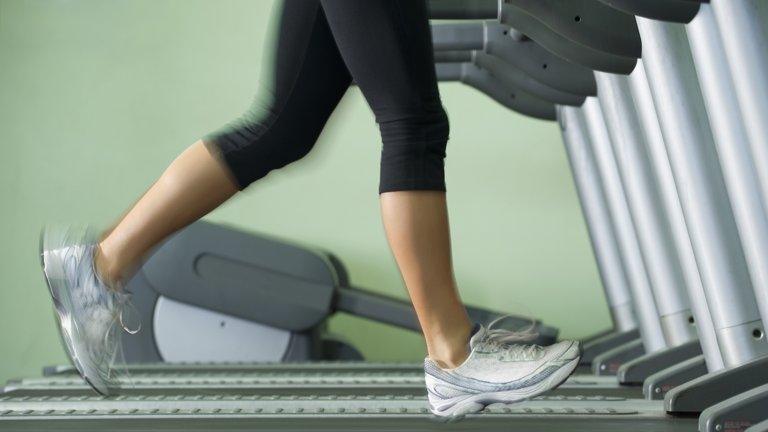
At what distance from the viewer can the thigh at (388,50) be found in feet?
4.77

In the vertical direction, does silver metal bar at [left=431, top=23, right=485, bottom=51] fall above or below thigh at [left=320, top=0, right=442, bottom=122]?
above

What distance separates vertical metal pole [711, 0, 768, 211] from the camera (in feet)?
5.54

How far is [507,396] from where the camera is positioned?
1.54 m

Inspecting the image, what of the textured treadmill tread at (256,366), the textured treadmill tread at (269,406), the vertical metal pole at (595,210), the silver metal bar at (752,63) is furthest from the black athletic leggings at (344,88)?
the vertical metal pole at (595,210)

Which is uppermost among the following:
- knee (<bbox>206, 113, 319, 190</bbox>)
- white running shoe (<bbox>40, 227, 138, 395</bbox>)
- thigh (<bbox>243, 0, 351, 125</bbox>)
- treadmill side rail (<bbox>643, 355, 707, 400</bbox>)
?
thigh (<bbox>243, 0, 351, 125</bbox>)

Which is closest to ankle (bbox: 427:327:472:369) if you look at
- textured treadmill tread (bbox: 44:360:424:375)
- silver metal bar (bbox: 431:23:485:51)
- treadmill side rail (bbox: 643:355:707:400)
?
treadmill side rail (bbox: 643:355:707:400)

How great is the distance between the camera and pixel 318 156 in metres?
4.12

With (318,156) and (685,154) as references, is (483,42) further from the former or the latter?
(318,156)

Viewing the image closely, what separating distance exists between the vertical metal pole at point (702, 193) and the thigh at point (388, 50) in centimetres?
62

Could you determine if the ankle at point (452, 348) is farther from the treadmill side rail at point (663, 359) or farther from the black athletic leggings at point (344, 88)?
the treadmill side rail at point (663, 359)

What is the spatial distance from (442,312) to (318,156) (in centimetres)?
262

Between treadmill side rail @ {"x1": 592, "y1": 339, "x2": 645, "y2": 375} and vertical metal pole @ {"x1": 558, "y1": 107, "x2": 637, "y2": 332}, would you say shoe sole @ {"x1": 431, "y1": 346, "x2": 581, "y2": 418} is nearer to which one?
treadmill side rail @ {"x1": 592, "y1": 339, "x2": 645, "y2": 375}

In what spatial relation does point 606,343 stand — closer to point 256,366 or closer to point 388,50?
point 256,366

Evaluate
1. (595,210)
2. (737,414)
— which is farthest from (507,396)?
(595,210)
